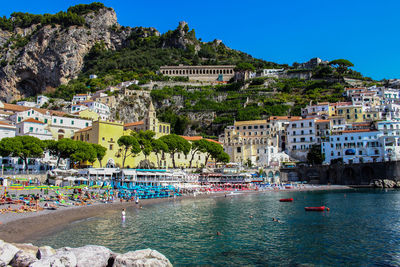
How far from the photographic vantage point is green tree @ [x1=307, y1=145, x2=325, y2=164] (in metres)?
71.1

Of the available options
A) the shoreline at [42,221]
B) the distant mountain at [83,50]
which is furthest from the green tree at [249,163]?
the distant mountain at [83,50]

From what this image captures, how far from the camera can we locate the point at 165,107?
9756 centimetres

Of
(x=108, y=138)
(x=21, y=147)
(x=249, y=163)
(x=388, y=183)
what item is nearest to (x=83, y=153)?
(x=21, y=147)

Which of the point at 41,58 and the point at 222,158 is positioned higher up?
the point at 41,58

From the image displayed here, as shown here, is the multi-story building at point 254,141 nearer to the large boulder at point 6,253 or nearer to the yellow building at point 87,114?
the yellow building at point 87,114

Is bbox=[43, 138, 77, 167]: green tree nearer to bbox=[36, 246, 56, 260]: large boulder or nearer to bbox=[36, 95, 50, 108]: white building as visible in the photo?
bbox=[36, 246, 56, 260]: large boulder

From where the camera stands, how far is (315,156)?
71438 mm

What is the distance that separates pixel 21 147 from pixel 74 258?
1570 inches

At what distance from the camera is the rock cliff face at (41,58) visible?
11844cm

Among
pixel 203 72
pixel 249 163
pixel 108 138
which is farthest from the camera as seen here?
pixel 203 72

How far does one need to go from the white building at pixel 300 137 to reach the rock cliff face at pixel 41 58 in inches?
3272

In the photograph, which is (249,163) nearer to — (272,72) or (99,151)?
(99,151)

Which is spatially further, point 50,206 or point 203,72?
point 203,72

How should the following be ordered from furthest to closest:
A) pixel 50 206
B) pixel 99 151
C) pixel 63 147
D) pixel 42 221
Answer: pixel 99 151 → pixel 63 147 → pixel 50 206 → pixel 42 221
